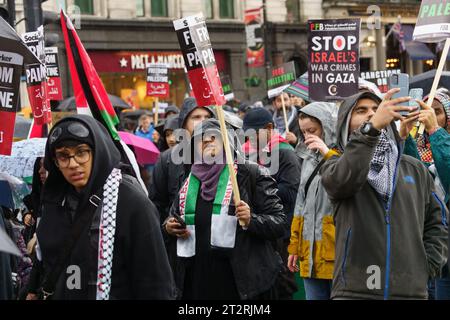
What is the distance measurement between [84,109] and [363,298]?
9.51 ft

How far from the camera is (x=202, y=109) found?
26.2ft

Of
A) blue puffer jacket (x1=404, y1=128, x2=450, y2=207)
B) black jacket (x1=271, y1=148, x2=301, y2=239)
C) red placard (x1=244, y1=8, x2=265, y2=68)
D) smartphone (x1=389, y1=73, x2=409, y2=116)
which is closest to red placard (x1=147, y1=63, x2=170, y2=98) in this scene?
black jacket (x1=271, y1=148, x2=301, y2=239)

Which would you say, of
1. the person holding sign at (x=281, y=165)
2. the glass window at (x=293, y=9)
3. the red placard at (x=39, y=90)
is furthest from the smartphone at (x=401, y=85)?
the glass window at (x=293, y=9)

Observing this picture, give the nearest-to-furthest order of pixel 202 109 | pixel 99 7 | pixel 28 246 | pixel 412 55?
pixel 28 246 < pixel 202 109 < pixel 99 7 < pixel 412 55

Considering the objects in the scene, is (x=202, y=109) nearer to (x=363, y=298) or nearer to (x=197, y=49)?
(x=197, y=49)

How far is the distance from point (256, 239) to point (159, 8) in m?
27.1

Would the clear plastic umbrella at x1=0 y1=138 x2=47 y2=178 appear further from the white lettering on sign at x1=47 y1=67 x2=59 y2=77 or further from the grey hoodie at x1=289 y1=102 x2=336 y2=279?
the grey hoodie at x1=289 y1=102 x2=336 y2=279

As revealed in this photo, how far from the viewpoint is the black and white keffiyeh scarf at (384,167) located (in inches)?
181

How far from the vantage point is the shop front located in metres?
30.6

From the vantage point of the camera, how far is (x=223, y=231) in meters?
5.91

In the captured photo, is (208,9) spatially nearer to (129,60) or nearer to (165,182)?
(129,60)

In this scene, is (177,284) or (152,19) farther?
(152,19)
